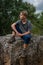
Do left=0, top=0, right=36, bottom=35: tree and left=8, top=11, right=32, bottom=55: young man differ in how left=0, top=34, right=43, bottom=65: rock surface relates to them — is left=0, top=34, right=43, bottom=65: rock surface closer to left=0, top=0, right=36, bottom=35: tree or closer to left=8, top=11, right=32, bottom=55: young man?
left=8, top=11, right=32, bottom=55: young man

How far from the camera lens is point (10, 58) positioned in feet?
20.2

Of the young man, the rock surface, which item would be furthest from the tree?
the young man

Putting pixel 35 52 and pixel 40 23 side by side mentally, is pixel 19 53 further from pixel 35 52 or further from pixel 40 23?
pixel 40 23

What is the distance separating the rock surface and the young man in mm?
119

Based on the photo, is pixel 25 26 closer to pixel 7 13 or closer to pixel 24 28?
pixel 24 28

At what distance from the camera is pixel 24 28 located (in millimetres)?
6137

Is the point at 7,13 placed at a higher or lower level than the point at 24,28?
lower

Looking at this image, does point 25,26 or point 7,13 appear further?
point 7,13

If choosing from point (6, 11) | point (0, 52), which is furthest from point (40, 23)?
point (0, 52)

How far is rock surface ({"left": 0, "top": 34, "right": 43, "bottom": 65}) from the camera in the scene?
20.0 feet

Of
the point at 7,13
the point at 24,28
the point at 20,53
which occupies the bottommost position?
the point at 7,13

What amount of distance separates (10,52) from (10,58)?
112mm

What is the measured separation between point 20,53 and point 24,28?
467 mm

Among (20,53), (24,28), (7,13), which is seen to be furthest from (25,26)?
(7,13)
